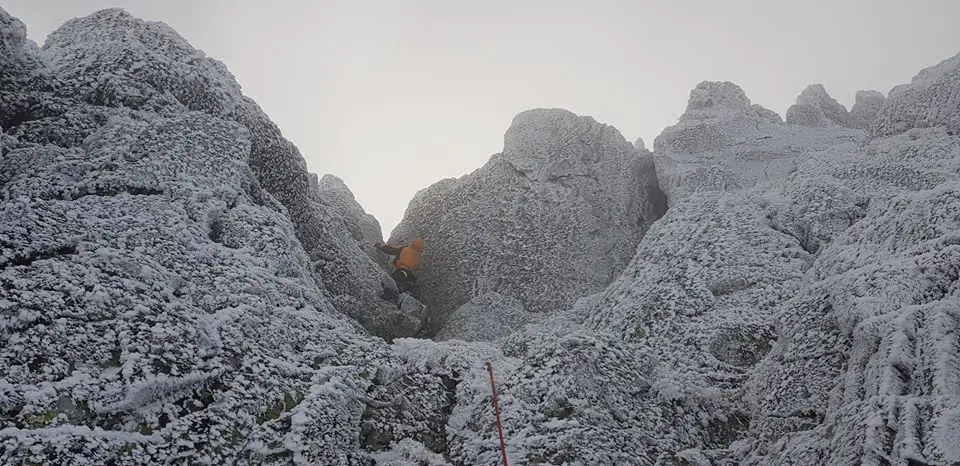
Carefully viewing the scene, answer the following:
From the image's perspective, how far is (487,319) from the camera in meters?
18.8

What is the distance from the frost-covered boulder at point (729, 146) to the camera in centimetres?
2089

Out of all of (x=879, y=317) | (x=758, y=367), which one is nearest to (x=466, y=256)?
(x=758, y=367)

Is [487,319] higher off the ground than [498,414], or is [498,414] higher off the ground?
[487,319]

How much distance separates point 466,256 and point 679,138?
881 centimetres

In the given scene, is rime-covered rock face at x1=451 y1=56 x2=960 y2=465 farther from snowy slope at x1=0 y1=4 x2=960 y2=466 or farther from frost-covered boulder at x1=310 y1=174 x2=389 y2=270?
frost-covered boulder at x1=310 y1=174 x2=389 y2=270

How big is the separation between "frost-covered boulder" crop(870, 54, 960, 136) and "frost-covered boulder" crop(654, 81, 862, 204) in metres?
2.35

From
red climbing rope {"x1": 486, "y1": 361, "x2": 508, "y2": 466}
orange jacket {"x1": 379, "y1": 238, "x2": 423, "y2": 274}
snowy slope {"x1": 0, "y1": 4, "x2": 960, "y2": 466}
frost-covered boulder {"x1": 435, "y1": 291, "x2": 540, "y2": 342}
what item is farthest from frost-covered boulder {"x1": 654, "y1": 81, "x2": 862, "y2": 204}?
red climbing rope {"x1": 486, "y1": 361, "x2": 508, "y2": 466}

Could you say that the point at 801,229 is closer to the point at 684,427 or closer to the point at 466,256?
the point at 684,427

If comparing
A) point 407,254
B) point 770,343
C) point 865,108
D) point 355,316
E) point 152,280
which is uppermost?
point 865,108

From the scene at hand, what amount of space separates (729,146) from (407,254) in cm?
1174

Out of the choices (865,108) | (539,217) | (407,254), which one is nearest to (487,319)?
(407,254)

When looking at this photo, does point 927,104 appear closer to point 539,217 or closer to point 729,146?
point 729,146

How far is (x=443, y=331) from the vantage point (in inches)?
732

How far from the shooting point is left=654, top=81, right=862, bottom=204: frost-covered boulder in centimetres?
2089
